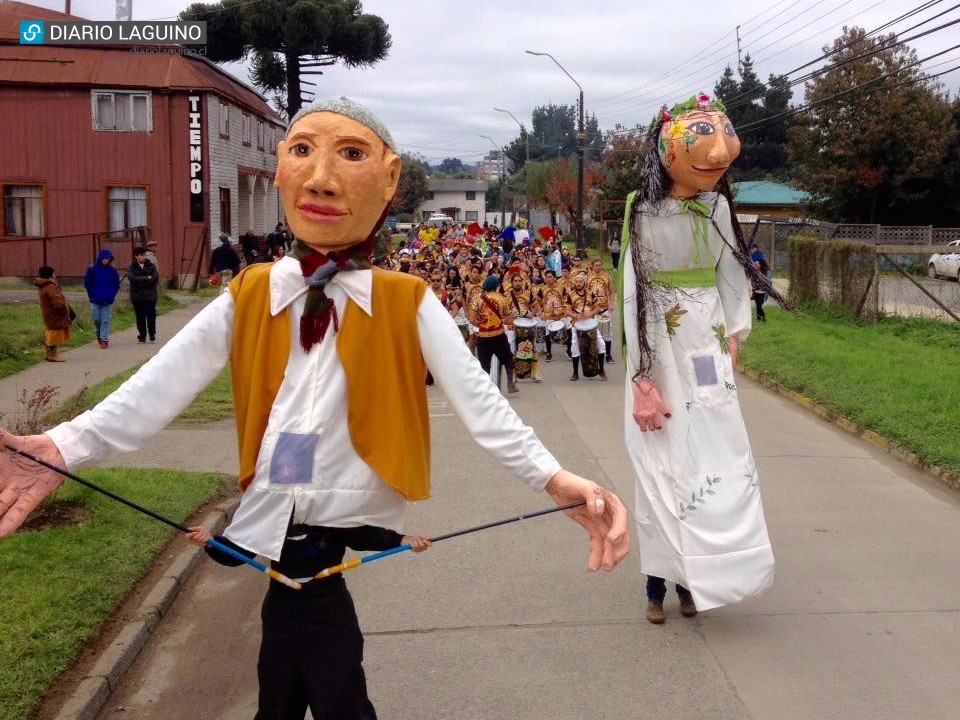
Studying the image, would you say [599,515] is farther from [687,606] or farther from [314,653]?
[687,606]

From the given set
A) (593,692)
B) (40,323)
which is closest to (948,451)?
(593,692)

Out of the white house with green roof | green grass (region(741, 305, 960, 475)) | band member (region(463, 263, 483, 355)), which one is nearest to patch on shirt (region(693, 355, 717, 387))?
green grass (region(741, 305, 960, 475))

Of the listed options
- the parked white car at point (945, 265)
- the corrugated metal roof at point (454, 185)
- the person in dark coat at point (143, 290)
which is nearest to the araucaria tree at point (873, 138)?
the parked white car at point (945, 265)

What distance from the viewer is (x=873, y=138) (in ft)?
126

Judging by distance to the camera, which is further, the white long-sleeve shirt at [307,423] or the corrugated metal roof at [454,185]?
the corrugated metal roof at [454,185]

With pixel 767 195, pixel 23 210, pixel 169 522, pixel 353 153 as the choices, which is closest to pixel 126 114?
pixel 23 210

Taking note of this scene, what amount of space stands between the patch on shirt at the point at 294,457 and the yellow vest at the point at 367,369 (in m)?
0.09

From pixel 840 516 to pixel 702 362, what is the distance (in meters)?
3.00

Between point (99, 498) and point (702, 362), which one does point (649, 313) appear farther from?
point (99, 498)

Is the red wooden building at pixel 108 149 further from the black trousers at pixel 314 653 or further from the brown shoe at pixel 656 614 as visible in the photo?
the black trousers at pixel 314 653

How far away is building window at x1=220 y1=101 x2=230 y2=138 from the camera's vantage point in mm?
31250

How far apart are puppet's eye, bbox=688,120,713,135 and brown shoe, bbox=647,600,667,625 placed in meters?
2.36

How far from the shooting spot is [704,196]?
545 cm

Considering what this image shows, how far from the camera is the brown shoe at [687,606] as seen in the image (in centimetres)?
565
